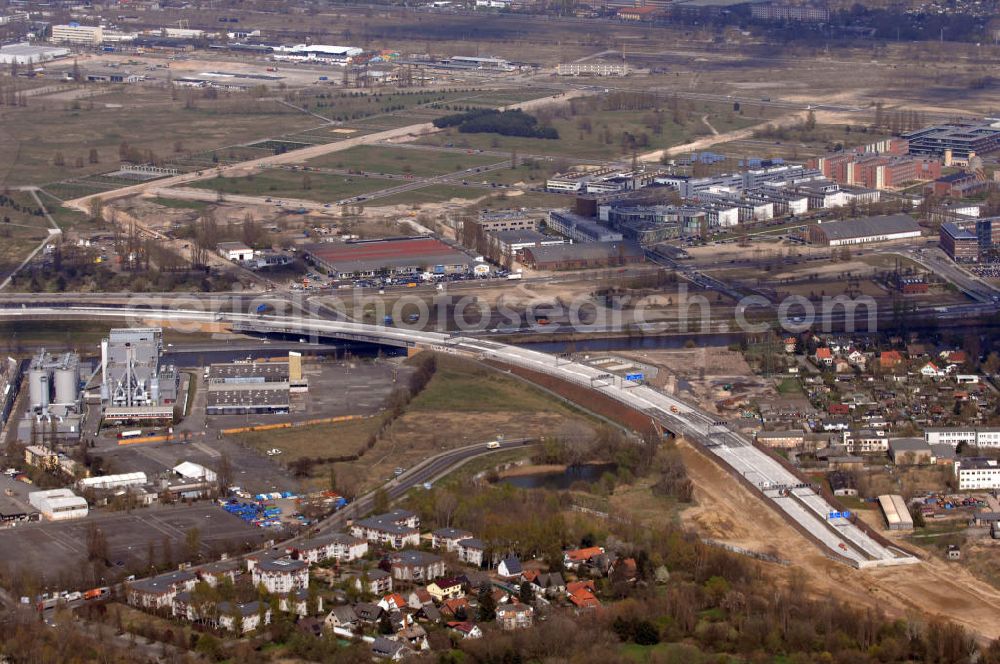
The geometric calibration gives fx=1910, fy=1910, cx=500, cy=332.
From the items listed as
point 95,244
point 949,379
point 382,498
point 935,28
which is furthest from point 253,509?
point 935,28

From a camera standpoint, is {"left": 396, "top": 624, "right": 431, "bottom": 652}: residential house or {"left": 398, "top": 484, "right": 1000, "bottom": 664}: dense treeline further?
{"left": 396, "top": 624, "right": 431, "bottom": 652}: residential house

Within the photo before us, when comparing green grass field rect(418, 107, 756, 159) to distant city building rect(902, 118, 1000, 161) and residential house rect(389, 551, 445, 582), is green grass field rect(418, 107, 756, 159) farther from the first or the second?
residential house rect(389, 551, 445, 582)

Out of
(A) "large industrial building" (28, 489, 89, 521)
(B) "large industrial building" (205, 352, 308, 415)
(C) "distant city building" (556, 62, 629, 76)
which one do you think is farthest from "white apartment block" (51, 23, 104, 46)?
(A) "large industrial building" (28, 489, 89, 521)

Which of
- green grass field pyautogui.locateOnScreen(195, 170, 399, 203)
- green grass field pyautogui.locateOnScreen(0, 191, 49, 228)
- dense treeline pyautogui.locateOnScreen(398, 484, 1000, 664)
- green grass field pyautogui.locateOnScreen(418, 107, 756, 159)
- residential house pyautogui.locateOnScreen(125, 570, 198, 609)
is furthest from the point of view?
green grass field pyautogui.locateOnScreen(418, 107, 756, 159)

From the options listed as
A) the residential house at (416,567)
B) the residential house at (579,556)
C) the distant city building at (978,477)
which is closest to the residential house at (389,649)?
the residential house at (416,567)

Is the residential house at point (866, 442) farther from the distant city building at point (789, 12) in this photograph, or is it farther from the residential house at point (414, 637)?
the distant city building at point (789, 12)

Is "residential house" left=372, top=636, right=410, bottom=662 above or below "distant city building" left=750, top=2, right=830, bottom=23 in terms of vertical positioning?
below

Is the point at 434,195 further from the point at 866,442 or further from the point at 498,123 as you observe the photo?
the point at 866,442
